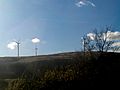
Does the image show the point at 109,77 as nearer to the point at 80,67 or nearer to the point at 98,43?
the point at 80,67

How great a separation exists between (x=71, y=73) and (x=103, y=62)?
66.4 inches

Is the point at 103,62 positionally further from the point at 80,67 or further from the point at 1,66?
the point at 1,66

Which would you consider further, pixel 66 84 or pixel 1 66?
pixel 1 66

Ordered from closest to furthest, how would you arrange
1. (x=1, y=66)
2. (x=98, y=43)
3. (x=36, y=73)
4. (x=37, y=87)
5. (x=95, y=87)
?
(x=95, y=87)
(x=37, y=87)
(x=36, y=73)
(x=98, y=43)
(x=1, y=66)

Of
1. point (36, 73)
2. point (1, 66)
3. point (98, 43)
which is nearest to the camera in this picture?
point (36, 73)

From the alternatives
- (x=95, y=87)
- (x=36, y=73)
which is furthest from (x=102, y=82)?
(x=36, y=73)

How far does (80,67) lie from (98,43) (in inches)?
2572

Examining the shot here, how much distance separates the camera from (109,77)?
13875 millimetres

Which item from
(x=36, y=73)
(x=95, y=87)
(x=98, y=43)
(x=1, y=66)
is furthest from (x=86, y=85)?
(x=1, y=66)

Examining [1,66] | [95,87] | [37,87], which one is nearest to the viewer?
[95,87]

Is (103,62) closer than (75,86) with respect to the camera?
No

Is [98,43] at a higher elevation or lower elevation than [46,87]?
higher

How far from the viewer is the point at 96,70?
14.2m

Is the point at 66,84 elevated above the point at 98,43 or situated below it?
below
